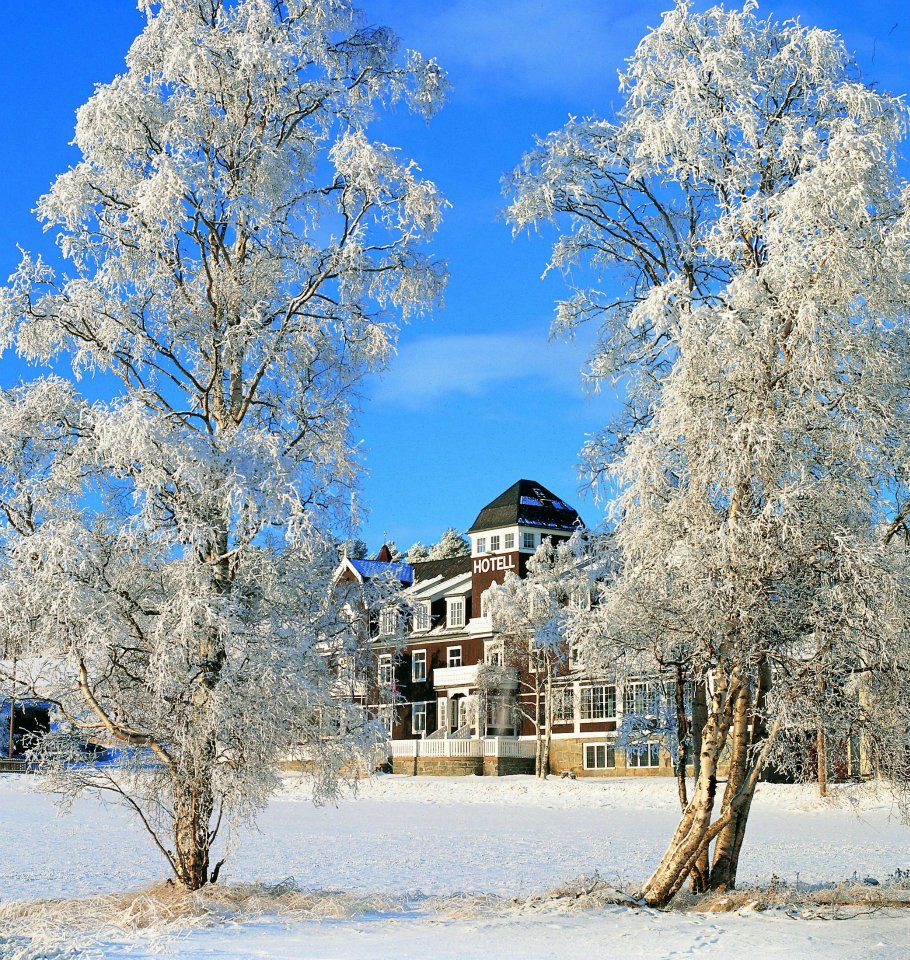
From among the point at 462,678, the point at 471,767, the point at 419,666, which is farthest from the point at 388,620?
the point at 419,666

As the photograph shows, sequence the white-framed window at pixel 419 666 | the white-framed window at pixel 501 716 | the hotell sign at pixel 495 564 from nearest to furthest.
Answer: the white-framed window at pixel 501 716
the hotell sign at pixel 495 564
the white-framed window at pixel 419 666

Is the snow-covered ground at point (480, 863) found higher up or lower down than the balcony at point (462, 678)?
lower down

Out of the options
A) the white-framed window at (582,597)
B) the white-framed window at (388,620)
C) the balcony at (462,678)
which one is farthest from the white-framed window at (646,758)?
the white-framed window at (388,620)

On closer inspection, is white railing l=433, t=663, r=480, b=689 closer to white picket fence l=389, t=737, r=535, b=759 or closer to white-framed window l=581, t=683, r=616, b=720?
white picket fence l=389, t=737, r=535, b=759

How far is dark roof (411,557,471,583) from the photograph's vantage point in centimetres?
5297

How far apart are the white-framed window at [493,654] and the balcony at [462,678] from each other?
0.61 m

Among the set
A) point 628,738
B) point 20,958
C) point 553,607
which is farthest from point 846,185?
point 553,607

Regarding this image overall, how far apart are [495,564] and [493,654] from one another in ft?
16.7

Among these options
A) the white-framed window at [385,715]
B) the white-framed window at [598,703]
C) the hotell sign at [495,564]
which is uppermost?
the hotell sign at [495,564]

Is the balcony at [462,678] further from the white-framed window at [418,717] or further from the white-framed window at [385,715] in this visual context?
the white-framed window at [385,715]

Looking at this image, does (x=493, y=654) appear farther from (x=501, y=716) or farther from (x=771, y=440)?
(x=771, y=440)

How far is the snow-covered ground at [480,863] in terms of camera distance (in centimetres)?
964

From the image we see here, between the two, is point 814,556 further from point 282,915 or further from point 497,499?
point 497,499

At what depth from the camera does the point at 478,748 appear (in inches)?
1731
